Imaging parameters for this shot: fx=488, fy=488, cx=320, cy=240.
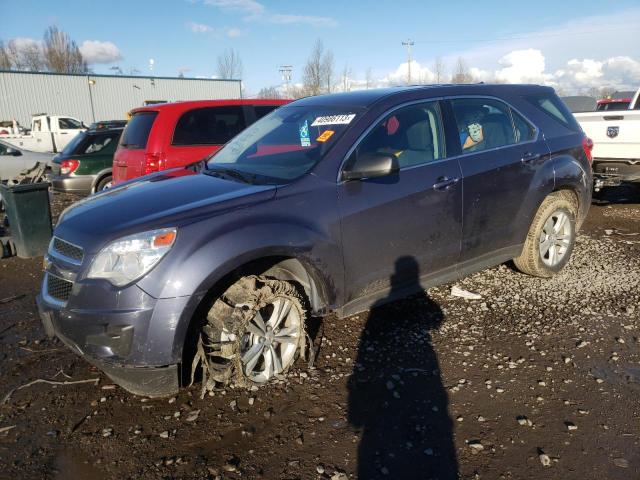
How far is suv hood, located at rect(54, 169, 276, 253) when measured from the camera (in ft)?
8.95

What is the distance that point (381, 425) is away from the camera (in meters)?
2.78

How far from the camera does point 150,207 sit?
2.94 metres

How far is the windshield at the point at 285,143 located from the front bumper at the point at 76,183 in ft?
22.0

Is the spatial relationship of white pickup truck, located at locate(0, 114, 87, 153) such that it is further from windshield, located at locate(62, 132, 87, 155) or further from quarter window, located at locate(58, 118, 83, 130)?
windshield, located at locate(62, 132, 87, 155)

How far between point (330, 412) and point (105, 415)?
4.48 feet

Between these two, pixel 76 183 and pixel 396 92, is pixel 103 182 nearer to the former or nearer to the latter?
pixel 76 183

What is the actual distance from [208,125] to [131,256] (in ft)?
15.5

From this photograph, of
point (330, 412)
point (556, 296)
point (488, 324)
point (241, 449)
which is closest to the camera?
point (241, 449)

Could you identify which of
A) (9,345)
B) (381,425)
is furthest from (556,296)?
(9,345)

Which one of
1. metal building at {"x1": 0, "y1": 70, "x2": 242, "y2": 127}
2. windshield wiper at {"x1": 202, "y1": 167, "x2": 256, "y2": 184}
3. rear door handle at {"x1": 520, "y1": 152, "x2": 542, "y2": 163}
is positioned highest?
metal building at {"x1": 0, "y1": 70, "x2": 242, "y2": 127}

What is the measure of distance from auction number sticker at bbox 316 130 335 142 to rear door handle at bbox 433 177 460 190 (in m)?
0.87

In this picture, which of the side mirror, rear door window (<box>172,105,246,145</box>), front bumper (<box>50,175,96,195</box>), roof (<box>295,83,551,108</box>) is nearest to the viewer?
the side mirror

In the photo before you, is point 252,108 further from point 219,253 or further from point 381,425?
point 381,425

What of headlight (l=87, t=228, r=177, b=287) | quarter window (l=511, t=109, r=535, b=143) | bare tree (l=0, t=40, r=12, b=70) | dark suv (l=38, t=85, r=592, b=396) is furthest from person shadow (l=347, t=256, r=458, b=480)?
bare tree (l=0, t=40, r=12, b=70)
